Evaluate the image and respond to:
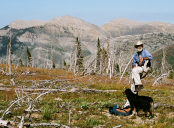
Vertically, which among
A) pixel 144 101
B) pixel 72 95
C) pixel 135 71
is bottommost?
pixel 72 95

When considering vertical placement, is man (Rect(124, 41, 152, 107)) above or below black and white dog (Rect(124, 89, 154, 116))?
above

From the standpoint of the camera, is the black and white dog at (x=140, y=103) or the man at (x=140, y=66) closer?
the black and white dog at (x=140, y=103)

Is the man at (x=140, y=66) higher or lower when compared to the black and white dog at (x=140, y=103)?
higher

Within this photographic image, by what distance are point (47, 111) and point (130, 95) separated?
348 cm

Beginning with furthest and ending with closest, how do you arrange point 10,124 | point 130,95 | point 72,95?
point 72,95, point 130,95, point 10,124

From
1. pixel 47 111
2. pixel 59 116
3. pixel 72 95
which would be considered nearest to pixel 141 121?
pixel 59 116

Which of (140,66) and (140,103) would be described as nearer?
(140,103)

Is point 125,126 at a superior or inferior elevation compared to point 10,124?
inferior

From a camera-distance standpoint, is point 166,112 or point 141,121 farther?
point 166,112

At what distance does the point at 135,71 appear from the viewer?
858 centimetres

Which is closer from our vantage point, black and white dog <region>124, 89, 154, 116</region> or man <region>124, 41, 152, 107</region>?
black and white dog <region>124, 89, 154, 116</region>

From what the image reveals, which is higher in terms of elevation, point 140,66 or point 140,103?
point 140,66

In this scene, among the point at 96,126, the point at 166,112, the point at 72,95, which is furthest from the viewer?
the point at 72,95

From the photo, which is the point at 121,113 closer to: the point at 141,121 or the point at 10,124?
the point at 141,121
